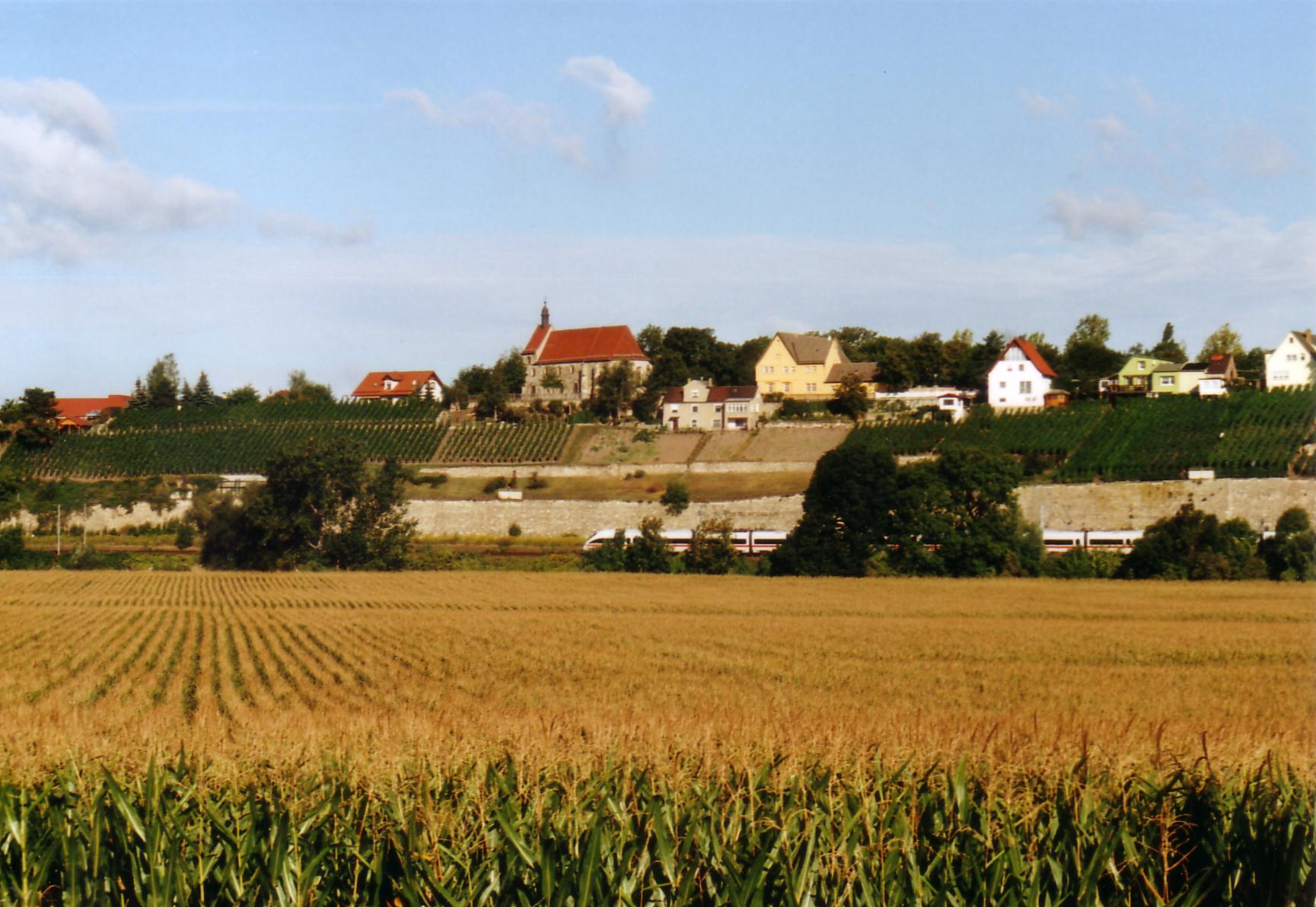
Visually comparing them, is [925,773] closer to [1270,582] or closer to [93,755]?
[93,755]

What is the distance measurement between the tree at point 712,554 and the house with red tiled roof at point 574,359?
64963 mm

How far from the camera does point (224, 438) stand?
100m

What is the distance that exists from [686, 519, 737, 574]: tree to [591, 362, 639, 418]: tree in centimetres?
4735

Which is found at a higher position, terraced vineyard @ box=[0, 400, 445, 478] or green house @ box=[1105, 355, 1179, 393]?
green house @ box=[1105, 355, 1179, 393]

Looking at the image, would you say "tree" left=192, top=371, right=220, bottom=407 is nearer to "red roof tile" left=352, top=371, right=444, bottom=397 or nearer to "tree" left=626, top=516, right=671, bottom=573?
"red roof tile" left=352, top=371, right=444, bottom=397

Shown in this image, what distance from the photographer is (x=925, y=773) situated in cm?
966

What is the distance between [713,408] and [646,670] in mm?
79484

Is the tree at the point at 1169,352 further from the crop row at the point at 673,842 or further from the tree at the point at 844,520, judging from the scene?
the crop row at the point at 673,842

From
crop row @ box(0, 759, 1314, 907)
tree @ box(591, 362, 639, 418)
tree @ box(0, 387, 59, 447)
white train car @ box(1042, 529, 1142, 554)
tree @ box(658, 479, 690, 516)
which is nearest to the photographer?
crop row @ box(0, 759, 1314, 907)

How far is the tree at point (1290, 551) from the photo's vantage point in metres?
56.6

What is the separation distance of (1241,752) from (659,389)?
109336 mm

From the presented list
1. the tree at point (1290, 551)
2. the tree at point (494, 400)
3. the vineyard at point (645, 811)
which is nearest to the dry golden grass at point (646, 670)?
the vineyard at point (645, 811)

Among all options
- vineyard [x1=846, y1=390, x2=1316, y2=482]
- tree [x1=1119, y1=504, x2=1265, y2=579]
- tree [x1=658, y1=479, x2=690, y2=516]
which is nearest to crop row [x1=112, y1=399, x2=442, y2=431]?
tree [x1=658, y1=479, x2=690, y2=516]

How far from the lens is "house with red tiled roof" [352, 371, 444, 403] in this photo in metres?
136
